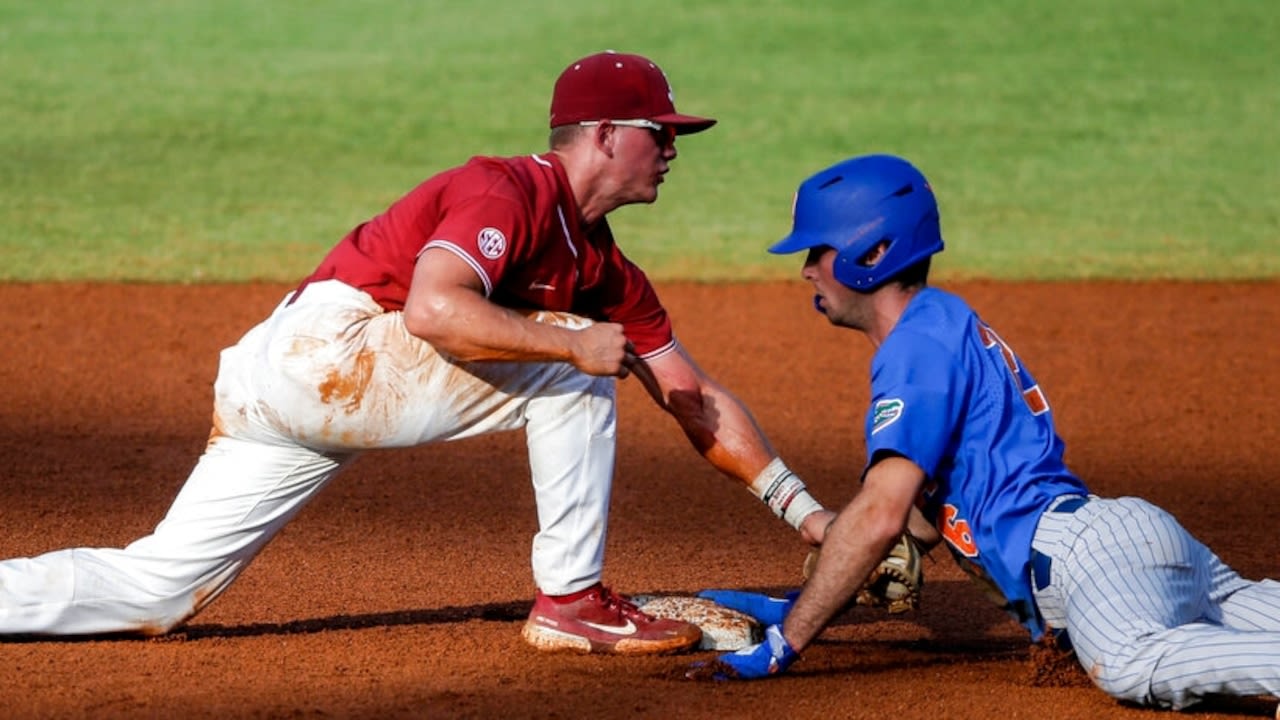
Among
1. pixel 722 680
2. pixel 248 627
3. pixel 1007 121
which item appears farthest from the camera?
pixel 1007 121

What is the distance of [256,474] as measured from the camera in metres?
4.45

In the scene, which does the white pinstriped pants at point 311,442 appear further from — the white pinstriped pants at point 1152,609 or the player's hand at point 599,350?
the white pinstriped pants at point 1152,609

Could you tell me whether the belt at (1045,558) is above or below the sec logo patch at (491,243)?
below

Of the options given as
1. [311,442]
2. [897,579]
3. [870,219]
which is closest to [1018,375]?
[870,219]

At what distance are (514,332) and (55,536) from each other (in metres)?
2.38

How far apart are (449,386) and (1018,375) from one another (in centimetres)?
141

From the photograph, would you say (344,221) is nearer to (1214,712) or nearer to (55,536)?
(55,536)

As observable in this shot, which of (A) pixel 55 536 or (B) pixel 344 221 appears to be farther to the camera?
(B) pixel 344 221

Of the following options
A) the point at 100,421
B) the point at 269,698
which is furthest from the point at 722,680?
the point at 100,421

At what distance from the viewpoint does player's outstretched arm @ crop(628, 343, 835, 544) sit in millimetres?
4887

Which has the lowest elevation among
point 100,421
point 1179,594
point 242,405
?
point 100,421

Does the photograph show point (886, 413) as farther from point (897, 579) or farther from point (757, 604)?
point (757, 604)

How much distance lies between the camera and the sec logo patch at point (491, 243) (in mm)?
4211

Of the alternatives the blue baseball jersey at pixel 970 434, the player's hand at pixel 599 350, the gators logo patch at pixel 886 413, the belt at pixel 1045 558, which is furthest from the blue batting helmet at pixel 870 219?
the belt at pixel 1045 558
